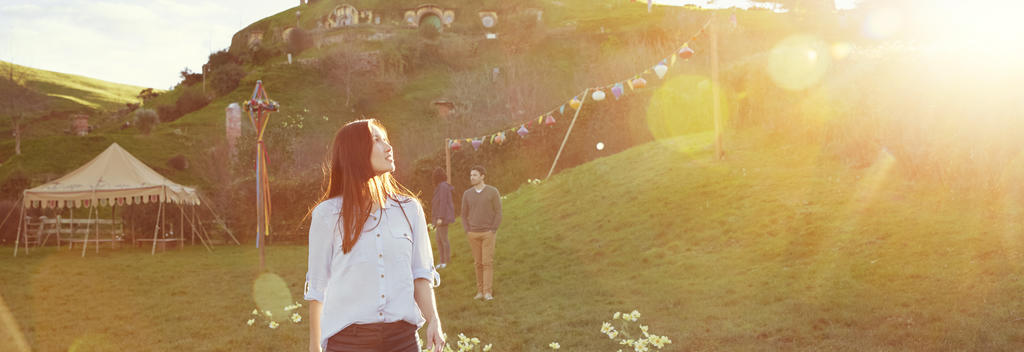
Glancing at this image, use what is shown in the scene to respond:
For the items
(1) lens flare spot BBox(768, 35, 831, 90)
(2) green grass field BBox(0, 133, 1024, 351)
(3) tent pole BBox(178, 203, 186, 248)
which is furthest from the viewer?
(3) tent pole BBox(178, 203, 186, 248)

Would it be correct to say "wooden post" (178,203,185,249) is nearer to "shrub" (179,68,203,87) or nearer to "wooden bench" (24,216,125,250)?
"wooden bench" (24,216,125,250)

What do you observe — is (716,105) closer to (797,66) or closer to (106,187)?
(797,66)

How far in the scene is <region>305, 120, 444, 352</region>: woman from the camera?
104 inches

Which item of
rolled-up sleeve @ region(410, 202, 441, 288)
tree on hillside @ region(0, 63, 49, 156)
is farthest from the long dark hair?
tree on hillside @ region(0, 63, 49, 156)

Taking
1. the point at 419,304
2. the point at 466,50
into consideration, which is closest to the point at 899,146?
the point at 419,304

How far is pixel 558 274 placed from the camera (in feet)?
38.5

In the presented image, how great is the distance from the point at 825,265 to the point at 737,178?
536 centimetres

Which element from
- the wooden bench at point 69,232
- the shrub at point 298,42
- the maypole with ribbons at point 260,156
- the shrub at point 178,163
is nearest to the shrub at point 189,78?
the shrub at point 298,42

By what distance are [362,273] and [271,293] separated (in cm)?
1028

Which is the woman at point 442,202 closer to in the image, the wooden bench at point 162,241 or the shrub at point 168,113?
the wooden bench at point 162,241

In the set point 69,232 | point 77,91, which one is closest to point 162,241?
point 69,232

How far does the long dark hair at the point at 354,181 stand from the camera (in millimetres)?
2684

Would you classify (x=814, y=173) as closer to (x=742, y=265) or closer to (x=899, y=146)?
(x=899, y=146)

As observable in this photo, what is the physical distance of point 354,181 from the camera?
2.74 meters
